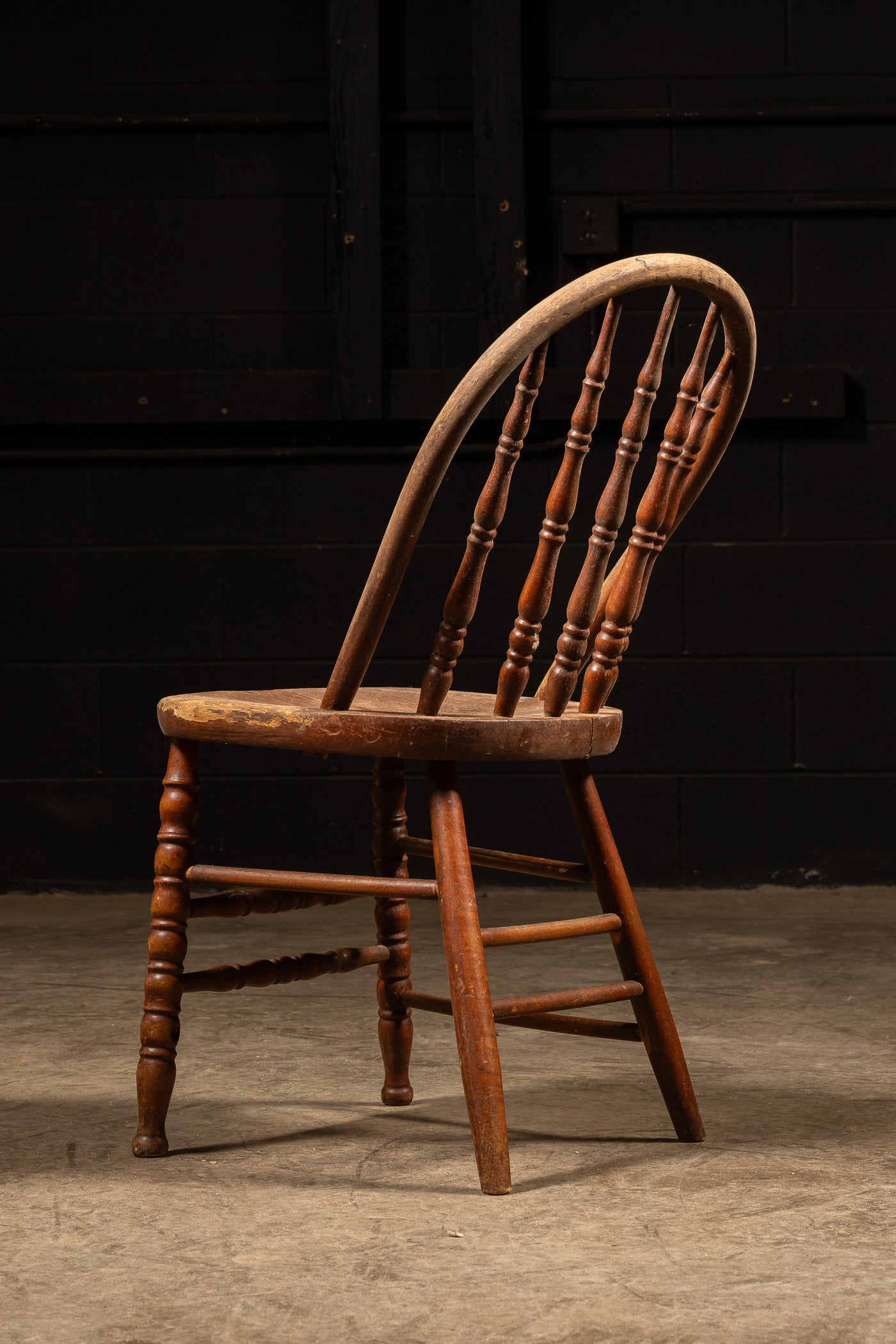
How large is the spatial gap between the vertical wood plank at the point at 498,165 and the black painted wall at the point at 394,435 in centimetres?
9

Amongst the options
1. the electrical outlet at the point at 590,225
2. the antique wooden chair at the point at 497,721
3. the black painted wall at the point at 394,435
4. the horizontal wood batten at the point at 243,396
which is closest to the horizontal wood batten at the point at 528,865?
the antique wooden chair at the point at 497,721

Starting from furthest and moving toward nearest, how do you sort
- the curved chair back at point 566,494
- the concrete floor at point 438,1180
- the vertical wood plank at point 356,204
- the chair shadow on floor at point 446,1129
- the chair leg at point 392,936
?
the vertical wood plank at point 356,204, the chair leg at point 392,936, the chair shadow on floor at point 446,1129, the curved chair back at point 566,494, the concrete floor at point 438,1180

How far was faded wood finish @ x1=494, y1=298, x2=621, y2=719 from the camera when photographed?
137 centimetres

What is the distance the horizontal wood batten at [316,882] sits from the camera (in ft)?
4.70

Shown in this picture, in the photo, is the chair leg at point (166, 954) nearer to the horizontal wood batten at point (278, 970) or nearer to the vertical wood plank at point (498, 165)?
the horizontal wood batten at point (278, 970)

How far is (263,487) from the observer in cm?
340

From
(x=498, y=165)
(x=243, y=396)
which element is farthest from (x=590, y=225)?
(x=243, y=396)

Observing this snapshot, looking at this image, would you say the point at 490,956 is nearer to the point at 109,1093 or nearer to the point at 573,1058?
the point at 573,1058

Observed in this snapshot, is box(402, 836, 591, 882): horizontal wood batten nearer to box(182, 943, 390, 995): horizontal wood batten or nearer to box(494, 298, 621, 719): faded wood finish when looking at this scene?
box(182, 943, 390, 995): horizontal wood batten

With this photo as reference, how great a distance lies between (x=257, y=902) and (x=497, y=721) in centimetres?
36

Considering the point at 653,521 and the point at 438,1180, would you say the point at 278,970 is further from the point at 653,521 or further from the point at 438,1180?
the point at 653,521

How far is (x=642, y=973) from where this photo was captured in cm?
155

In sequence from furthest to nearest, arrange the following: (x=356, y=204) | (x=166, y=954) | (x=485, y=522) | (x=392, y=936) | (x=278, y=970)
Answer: (x=356, y=204) < (x=392, y=936) < (x=278, y=970) < (x=166, y=954) < (x=485, y=522)

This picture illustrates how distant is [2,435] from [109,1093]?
2007mm
